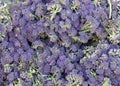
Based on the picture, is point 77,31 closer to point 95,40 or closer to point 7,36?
point 95,40

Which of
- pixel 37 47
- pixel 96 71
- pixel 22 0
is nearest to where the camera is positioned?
pixel 96 71

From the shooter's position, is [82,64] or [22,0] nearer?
[82,64]

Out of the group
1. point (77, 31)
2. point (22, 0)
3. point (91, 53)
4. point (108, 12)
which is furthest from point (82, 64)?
point (22, 0)

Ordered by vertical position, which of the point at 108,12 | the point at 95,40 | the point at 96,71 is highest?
the point at 108,12

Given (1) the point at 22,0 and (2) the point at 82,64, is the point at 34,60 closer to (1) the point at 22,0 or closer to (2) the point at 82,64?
(2) the point at 82,64

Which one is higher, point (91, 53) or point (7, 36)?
point (7, 36)

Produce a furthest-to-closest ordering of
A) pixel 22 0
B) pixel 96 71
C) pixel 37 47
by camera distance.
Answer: pixel 22 0 → pixel 37 47 → pixel 96 71
